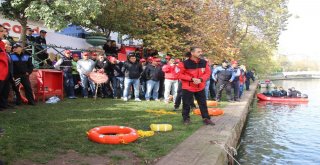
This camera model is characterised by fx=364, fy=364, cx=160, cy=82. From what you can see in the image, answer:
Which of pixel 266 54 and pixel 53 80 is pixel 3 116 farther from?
pixel 266 54

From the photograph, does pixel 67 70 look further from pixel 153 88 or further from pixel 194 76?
pixel 194 76

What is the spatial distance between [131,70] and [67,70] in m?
2.38

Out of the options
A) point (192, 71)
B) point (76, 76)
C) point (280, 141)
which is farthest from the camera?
point (76, 76)

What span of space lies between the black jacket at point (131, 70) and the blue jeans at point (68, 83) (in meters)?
2.04

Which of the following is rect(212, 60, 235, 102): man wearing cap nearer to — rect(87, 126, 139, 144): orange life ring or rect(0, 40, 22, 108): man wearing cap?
rect(0, 40, 22, 108): man wearing cap

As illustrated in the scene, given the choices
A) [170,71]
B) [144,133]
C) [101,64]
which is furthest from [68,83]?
[144,133]

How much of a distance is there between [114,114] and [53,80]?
3.66 metres

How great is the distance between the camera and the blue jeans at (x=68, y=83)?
13.3 meters

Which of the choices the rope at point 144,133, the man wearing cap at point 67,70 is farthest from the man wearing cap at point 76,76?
the rope at point 144,133

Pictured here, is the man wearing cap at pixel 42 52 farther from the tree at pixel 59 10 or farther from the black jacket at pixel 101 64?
the black jacket at pixel 101 64

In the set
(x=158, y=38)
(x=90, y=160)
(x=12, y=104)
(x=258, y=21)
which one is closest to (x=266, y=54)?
(x=258, y=21)

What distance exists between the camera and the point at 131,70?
1393 centimetres

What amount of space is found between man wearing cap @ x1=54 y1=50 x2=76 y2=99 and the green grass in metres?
1.98

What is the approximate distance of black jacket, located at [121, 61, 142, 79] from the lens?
13922 millimetres
